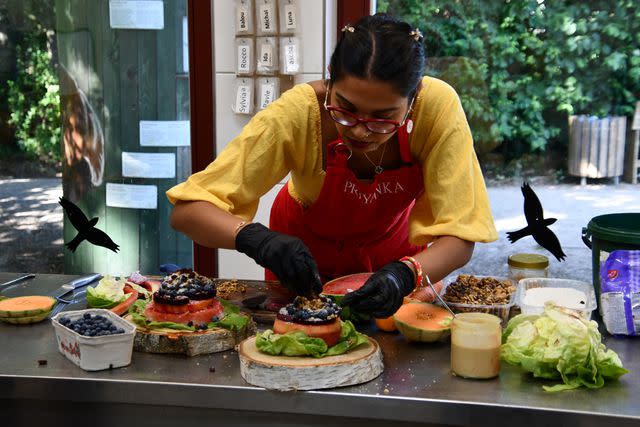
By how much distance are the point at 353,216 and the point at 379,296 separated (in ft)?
2.09

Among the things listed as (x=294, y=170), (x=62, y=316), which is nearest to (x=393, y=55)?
(x=294, y=170)

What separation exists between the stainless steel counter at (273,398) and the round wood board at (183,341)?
0.03 metres

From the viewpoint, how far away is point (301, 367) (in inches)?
81.2

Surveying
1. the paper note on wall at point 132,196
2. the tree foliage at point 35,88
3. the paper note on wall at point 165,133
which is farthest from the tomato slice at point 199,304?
the tree foliage at point 35,88

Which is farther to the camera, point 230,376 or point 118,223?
point 118,223

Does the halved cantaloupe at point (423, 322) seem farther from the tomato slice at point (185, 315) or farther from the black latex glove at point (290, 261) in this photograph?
the tomato slice at point (185, 315)

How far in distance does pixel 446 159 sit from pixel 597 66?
2105 mm

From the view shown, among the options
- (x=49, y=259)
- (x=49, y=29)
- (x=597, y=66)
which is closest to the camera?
(x=597, y=66)

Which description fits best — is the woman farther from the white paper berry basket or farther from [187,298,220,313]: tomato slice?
the white paper berry basket

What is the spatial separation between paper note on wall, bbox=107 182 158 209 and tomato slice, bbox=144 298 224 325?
2.55m

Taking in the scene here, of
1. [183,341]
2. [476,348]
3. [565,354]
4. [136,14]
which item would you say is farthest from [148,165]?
[565,354]

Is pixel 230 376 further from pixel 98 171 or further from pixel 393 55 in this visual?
pixel 98 171

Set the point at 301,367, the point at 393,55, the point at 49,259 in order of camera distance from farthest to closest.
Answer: the point at 49,259 < the point at 393,55 < the point at 301,367

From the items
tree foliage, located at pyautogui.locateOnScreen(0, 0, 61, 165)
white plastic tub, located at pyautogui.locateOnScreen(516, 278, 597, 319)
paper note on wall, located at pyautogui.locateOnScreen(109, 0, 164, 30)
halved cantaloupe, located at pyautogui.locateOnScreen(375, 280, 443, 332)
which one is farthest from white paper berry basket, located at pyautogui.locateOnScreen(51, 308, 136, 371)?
tree foliage, located at pyautogui.locateOnScreen(0, 0, 61, 165)
